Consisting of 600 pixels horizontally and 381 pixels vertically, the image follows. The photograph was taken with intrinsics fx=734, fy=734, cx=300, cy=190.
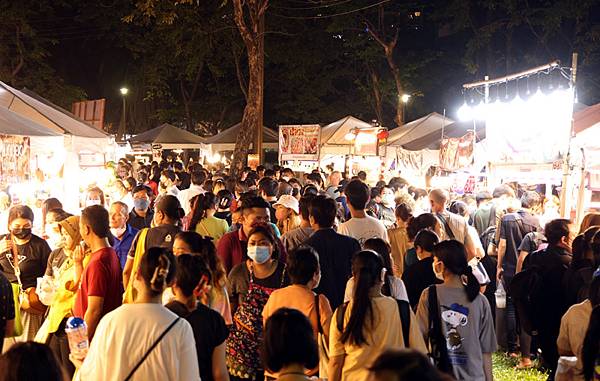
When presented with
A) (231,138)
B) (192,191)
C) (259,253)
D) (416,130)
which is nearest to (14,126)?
(192,191)

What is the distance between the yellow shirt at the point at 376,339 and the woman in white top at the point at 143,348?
36.3 inches

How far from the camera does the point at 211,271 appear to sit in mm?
4695

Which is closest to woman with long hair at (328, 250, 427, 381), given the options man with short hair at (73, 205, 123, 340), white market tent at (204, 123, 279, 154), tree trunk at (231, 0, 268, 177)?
man with short hair at (73, 205, 123, 340)

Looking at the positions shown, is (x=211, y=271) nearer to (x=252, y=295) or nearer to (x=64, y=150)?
(x=252, y=295)

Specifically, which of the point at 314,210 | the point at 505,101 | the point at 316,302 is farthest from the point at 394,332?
the point at 505,101

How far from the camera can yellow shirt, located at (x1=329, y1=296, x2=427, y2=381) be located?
407cm

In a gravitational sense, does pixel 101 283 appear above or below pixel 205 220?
below

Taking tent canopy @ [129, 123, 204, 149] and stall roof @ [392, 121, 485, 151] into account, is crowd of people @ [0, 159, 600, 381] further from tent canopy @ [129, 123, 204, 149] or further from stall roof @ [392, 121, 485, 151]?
tent canopy @ [129, 123, 204, 149]

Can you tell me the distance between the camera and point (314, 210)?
604 centimetres

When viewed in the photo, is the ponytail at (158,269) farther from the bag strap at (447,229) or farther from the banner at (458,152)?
the banner at (458,152)

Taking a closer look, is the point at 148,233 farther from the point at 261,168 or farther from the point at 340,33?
the point at 340,33

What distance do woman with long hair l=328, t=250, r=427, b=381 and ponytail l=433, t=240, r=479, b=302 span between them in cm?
65

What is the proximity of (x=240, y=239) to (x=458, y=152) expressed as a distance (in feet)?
24.1

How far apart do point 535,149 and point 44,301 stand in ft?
20.3
